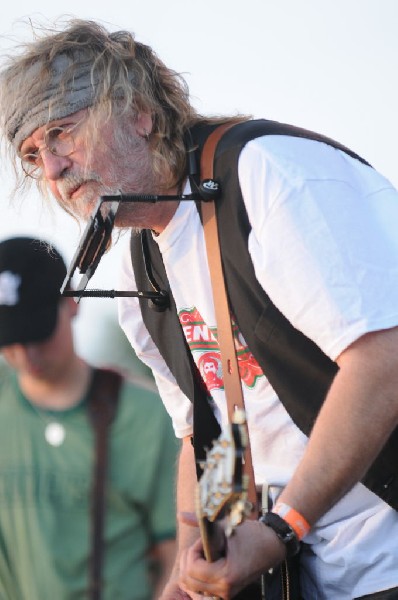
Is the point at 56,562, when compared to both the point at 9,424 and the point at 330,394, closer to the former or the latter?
the point at 9,424

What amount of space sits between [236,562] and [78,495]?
1291 millimetres

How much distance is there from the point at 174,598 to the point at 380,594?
2.39 feet

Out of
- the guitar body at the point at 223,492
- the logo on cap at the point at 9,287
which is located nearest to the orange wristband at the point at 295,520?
the guitar body at the point at 223,492

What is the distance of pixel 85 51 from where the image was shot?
375 cm

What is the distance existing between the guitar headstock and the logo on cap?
1.74m

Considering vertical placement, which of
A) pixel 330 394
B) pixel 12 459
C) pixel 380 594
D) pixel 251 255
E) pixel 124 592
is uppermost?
pixel 251 255

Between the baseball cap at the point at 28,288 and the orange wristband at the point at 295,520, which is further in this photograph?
the baseball cap at the point at 28,288

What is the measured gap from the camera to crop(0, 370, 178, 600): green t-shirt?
3.96m

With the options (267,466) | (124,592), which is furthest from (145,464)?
(267,466)

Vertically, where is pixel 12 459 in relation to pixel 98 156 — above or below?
below

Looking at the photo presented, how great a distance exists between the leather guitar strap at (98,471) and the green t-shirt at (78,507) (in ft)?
0.06

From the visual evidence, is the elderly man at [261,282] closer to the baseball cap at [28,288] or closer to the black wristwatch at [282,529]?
the black wristwatch at [282,529]

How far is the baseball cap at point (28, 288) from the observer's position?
4207 mm

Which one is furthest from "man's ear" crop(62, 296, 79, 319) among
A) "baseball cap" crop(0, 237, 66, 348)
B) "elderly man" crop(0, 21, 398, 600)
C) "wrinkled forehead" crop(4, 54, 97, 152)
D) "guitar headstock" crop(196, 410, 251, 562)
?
"guitar headstock" crop(196, 410, 251, 562)
